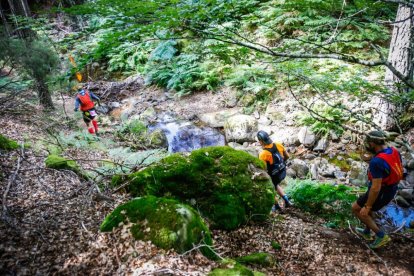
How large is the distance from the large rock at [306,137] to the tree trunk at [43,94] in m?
9.82

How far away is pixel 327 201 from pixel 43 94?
11050 mm

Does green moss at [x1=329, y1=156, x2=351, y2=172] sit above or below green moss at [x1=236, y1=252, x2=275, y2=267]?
below

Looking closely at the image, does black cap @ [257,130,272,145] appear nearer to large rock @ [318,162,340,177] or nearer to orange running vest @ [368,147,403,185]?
orange running vest @ [368,147,403,185]

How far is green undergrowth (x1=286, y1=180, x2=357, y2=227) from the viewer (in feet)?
18.0

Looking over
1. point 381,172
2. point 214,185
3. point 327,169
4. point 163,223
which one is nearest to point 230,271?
point 163,223

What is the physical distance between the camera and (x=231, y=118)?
1091cm

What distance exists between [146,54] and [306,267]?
1670cm

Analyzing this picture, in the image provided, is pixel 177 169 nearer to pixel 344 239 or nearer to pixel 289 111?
pixel 344 239

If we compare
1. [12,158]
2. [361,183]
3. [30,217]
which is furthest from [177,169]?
[361,183]

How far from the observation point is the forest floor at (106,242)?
2600 mm

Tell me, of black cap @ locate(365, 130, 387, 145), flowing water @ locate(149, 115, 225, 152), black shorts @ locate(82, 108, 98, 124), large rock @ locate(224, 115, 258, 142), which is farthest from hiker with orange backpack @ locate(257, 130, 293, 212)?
black shorts @ locate(82, 108, 98, 124)

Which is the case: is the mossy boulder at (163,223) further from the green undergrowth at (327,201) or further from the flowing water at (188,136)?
the flowing water at (188,136)

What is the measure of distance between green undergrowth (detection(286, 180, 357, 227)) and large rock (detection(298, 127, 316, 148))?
2.81m

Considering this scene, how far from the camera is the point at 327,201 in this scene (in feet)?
18.9
